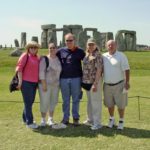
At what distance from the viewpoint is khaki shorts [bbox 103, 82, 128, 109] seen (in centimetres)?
831

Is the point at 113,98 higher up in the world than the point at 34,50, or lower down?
lower down

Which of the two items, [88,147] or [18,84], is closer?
[88,147]

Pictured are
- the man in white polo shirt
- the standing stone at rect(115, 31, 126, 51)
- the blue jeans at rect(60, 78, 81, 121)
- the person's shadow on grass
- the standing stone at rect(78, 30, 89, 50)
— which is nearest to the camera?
the person's shadow on grass

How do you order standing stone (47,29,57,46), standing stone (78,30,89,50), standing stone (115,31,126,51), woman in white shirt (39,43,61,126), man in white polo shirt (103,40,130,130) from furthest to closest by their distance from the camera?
1. standing stone (47,29,57,46)
2. standing stone (115,31,126,51)
3. standing stone (78,30,89,50)
4. woman in white shirt (39,43,61,126)
5. man in white polo shirt (103,40,130,130)

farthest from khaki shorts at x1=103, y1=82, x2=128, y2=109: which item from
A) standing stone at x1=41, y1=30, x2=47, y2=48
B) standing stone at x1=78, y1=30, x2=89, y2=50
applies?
standing stone at x1=41, y1=30, x2=47, y2=48

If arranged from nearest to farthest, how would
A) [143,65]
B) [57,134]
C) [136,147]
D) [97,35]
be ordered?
1. [136,147]
2. [57,134]
3. [143,65]
4. [97,35]

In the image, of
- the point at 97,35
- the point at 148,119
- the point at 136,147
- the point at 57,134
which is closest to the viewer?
the point at 136,147

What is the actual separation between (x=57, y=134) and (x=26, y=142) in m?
0.79

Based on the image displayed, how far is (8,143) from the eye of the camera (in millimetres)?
7535

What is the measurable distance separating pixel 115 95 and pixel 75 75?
953 mm

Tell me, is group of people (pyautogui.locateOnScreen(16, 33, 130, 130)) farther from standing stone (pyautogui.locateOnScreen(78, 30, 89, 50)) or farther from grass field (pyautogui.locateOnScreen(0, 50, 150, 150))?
standing stone (pyautogui.locateOnScreen(78, 30, 89, 50))

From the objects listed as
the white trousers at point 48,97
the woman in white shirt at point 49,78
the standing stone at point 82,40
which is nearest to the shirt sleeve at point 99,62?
the woman in white shirt at point 49,78

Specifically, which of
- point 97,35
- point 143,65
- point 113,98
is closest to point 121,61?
point 113,98

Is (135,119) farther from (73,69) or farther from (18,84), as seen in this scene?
(18,84)
